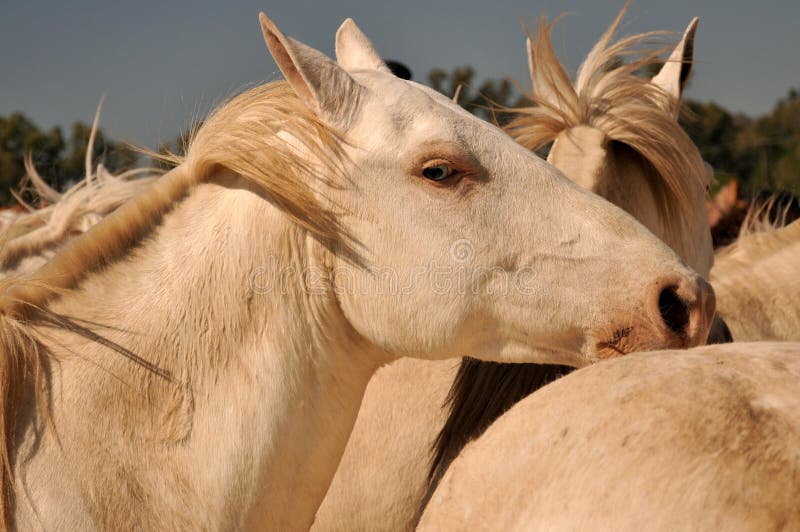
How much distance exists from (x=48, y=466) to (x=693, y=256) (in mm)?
2782

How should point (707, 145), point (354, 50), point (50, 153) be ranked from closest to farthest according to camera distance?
point (354, 50)
point (50, 153)
point (707, 145)

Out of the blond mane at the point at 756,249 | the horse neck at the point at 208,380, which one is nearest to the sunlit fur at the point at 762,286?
the blond mane at the point at 756,249

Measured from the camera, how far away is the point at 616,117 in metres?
3.57

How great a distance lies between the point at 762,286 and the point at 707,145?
36187mm

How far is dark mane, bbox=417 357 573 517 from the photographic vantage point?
2.90m

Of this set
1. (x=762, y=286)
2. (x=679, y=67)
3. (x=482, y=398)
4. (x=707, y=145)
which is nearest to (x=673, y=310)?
(x=482, y=398)

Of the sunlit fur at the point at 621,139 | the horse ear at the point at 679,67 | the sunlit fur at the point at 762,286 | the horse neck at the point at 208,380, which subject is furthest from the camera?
the sunlit fur at the point at 762,286

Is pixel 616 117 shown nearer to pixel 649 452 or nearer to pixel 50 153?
pixel 649 452

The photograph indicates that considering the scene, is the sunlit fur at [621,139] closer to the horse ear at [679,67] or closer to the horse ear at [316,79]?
the horse ear at [679,67]

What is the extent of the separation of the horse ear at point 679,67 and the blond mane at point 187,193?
208cm

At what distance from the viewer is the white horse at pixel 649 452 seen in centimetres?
148

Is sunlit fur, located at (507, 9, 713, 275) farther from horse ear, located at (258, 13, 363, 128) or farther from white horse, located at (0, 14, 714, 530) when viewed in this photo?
horse ear, located at (258, 13, 363, 128)

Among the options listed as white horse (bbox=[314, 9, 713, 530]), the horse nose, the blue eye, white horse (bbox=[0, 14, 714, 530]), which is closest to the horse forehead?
white horse (bbox=[0, 14, 714, 530])

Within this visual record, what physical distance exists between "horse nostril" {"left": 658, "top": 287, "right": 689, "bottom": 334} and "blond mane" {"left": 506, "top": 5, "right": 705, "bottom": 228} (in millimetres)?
1375
